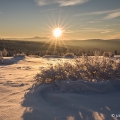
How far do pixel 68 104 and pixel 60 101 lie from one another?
24 cm

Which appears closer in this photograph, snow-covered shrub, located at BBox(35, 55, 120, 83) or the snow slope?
the snow slope

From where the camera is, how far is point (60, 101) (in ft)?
13.6

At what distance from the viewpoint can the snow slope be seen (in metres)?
3.43

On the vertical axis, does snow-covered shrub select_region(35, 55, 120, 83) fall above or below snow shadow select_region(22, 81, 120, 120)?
above

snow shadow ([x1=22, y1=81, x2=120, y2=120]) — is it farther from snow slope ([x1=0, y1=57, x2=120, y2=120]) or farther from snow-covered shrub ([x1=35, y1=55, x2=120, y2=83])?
snow-covered shrub ([x1=35, y1=55, x2=120, y2=83])

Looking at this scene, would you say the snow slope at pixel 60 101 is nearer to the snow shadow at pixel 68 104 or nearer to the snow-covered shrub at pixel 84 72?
the snow shadow at pixel 68 104

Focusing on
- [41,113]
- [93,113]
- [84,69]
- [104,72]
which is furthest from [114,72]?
[41,113]

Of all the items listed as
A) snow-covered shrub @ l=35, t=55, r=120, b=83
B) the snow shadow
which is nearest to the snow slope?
the snow shadow

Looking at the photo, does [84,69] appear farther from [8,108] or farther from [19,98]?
[8,108]

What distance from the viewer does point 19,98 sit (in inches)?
171

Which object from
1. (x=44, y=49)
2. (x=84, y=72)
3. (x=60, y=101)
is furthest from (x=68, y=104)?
(x=44, y=49)

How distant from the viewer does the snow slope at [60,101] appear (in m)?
3.43

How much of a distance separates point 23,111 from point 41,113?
1.05 feet

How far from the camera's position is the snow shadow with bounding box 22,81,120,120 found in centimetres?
340
